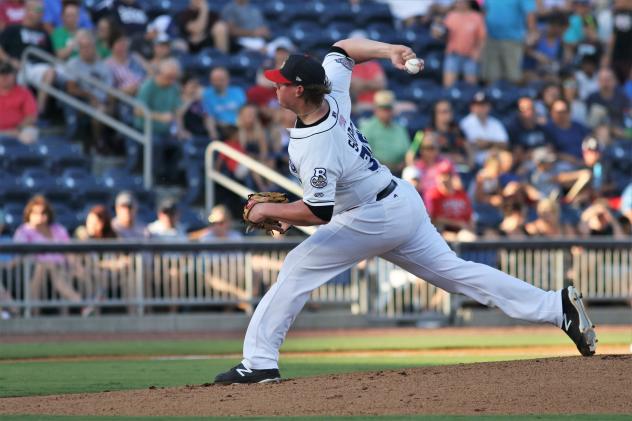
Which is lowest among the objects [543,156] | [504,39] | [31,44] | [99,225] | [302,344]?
[302,344]

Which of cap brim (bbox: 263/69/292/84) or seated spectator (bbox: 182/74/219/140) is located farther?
seated spectator (bbox: 182/74/219/140)

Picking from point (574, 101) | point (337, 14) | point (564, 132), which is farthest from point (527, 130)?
point (337, 14)

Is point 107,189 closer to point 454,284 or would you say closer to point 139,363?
point 139,363

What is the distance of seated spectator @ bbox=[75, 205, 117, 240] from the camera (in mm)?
15055

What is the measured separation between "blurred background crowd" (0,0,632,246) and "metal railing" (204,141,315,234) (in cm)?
17

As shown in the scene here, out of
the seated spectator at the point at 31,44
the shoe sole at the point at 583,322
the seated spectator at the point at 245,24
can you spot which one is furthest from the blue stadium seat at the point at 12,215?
the shoe sole at the point at 583,322

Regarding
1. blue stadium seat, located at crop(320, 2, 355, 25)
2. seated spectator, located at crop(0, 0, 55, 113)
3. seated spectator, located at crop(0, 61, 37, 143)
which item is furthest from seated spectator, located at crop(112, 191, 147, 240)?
blue stadium seat, located at crop(320, 2, 355, 25)

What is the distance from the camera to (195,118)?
17.4m

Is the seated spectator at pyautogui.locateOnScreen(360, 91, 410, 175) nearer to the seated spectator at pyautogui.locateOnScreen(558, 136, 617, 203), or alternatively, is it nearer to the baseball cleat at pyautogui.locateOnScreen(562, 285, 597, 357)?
the seated spectator at pyautogui.locateOnScreen(558, 136, 617, 203)

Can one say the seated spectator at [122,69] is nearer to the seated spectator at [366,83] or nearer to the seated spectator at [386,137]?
the seated spectator at [386,137]

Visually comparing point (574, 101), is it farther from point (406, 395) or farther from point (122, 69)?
point (406, 395)

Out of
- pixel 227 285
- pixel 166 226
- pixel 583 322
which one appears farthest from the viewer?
pixel 166 226

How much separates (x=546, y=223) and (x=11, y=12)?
25.3ft

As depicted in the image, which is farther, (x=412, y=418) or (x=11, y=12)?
(x=11, y=12)
